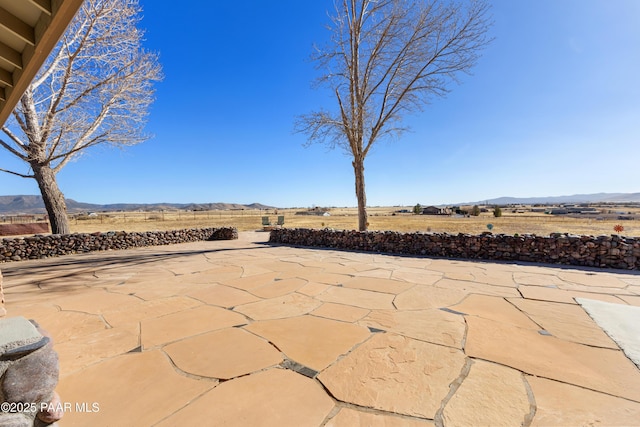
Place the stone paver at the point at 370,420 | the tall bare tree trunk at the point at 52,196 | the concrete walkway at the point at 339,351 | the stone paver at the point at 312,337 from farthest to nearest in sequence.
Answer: the tall bare tree trunk at the point at 52,196 → the stone paver at the point at 312,337 → the concrete walkway at the point at 339,351 → the stone paver at the point at 370,420

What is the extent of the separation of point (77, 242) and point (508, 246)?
12.8m

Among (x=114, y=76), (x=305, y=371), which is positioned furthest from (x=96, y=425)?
(x=114, y=76)

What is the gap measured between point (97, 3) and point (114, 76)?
2.04m

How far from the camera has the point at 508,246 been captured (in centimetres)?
648

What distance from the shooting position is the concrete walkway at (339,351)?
170 centimetres

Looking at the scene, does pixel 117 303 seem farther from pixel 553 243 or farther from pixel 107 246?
pixel 553 243

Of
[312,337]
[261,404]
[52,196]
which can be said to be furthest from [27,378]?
[52,196]

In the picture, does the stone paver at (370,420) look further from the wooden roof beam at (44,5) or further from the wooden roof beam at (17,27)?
the wooden roof beam at (17,27)

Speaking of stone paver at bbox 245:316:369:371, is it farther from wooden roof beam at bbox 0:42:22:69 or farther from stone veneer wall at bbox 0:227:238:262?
stone veneer wall at bbox 0:227:238:262

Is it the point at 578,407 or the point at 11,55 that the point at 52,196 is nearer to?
the point at 11,55

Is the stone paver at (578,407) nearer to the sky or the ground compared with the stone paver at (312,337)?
nearer to the ground

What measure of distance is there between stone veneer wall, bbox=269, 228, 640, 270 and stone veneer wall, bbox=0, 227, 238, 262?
683 cm

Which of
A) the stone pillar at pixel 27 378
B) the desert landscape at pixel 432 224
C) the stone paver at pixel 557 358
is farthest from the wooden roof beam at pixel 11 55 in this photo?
the desert landscape at pixel 432 224

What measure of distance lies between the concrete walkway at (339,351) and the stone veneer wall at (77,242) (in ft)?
15.1
